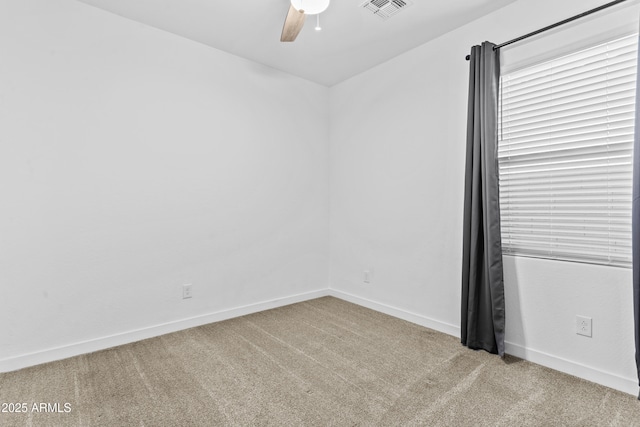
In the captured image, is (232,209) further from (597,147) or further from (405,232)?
(597,147)

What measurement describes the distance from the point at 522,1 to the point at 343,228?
2.46 meters

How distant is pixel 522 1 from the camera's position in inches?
Result: 89.7

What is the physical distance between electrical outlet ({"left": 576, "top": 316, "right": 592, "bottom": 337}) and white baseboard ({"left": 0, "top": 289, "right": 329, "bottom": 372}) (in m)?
2.43

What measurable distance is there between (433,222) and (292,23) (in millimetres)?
1866

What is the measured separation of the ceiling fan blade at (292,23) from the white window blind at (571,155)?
1.51m

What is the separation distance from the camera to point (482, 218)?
2389mm

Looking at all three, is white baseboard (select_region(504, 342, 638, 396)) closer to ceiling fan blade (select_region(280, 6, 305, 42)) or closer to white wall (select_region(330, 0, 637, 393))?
white wall (select_region(330, 0, 637, 393))

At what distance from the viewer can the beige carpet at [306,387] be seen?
1.65 metres

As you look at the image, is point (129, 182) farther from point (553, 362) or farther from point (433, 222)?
point (553, 362)

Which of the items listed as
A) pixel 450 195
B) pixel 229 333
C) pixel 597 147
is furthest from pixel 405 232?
pixel 229 333

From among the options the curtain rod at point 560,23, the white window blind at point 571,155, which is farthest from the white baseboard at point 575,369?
the curtain rod at point 560,23

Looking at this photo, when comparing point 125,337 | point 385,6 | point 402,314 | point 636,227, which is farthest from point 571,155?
point 125,337

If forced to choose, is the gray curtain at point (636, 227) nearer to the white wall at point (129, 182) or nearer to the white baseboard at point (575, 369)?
the white baseboard at point (575, 369)

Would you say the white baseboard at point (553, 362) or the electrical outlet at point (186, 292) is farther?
the electrical outlet at point (186, 292)
